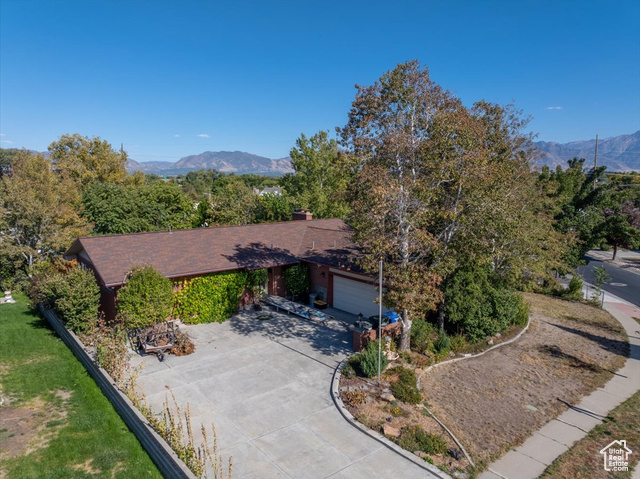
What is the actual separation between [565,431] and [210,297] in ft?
47.3

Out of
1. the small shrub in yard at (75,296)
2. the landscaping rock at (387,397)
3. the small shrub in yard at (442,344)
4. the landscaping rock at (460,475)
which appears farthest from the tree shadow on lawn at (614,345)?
the small shrub in yard at (75,296)

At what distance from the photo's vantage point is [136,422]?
32.0 ft

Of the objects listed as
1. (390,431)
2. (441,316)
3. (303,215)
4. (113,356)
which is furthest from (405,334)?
(303,215)

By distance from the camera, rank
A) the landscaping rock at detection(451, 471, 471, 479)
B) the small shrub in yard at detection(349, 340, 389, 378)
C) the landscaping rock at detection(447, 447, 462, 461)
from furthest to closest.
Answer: the small shrub in yard at detection(349, 340, 389, 378)
the landscaping rock at detection(447, 447, 462, 461)
the landscaping rock at detection(451, 471, 471, 479)

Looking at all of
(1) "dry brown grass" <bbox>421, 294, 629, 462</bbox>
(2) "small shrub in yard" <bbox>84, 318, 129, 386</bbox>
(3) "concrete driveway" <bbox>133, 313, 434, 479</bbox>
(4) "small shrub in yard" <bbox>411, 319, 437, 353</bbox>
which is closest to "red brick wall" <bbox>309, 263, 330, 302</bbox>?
(3) "concrete driveway" <bbox>133, 313, 434, 479</bbox>

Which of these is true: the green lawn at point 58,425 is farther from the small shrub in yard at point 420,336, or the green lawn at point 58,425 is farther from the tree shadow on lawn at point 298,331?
the small shrub in yard at point 420,336

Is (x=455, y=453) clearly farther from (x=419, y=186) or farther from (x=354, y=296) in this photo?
(x=354, y=296)

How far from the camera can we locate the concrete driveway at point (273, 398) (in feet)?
29.0

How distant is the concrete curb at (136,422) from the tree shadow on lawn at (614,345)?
17.0 m

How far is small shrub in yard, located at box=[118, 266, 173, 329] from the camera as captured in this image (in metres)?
14.4

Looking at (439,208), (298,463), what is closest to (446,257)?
(439,208)

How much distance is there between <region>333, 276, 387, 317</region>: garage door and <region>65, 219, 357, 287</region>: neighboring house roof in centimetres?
119

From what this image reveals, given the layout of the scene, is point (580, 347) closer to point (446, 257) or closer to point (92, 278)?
point (446, 257)

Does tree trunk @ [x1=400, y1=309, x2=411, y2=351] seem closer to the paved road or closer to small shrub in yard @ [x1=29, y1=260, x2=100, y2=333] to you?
small shrub in yard @ [x1=29, y1=260, x2=100, y2=333]
